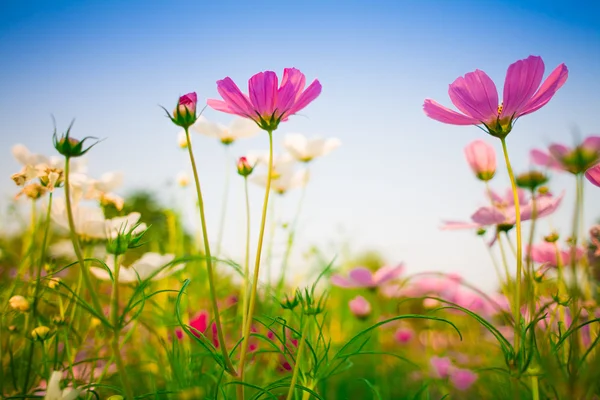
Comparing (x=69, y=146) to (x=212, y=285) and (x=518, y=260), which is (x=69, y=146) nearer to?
(x=212, y=285)

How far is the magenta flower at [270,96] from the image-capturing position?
493 millimetres

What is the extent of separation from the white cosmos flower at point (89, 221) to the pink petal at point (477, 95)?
18.6 inches

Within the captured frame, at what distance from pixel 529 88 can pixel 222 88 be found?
0.36 m

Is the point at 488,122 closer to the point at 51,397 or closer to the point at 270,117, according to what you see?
the point at 270,117

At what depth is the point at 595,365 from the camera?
306 mm

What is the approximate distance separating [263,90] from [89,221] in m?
0.38

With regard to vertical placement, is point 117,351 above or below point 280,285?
above

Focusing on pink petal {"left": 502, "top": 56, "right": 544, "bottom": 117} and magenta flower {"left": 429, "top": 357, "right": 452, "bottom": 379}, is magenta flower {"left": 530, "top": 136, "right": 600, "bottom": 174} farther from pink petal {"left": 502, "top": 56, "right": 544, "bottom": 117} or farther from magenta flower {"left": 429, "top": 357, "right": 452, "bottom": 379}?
magenta flower {"left": 429, "top": 357, "right": 452, "bottom": 379}

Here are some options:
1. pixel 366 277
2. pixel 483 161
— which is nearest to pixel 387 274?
pixel 366 277

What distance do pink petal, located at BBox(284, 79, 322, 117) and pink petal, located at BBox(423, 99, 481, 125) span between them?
0.45 feet

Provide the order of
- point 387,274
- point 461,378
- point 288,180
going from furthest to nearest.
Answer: point 288,180
point 387,274
point 461,378

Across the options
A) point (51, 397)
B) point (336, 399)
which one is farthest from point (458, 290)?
point (51, 397)

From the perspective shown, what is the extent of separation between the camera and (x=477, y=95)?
0.48 metres

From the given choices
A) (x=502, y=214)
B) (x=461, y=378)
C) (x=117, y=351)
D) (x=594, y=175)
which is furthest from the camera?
(x=461, y=378)
